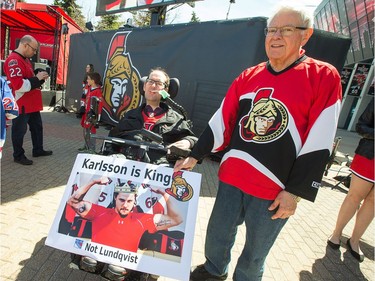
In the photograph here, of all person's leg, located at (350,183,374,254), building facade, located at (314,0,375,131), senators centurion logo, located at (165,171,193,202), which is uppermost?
building facade, located at (314,0,375,131)

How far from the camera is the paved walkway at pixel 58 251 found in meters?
2.10

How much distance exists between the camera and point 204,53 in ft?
18.2

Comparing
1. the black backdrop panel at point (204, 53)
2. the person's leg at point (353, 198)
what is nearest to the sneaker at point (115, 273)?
the person's leg at point (353, 198)

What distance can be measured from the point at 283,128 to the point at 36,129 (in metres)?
4.27

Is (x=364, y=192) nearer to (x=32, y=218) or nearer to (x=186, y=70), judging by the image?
(x=32, y=218)

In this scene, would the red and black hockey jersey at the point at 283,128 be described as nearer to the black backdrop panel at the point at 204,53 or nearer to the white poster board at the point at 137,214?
the white poster board at the point at 137,214

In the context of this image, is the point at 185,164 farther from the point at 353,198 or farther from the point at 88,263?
the point at 353,198

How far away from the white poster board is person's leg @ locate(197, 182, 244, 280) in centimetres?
21

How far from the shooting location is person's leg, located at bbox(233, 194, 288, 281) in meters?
1.59

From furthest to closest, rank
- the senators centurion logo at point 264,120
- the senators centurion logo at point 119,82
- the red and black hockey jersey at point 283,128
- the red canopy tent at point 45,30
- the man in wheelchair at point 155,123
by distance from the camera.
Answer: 1. the red canopy tent at point 45,30
2. the senators centurion logo at point 119,82
3. the man in wheelchair at point 155,123
4. the senators centurion logo at point 264,120
5. the red and black hockey jersey at point 283,128

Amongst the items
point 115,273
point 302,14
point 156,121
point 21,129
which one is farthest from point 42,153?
point 302,14

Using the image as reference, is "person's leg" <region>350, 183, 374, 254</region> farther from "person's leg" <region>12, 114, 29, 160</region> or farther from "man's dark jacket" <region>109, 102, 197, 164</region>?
"person's leg" <region>12, 114, 29, 160</region>

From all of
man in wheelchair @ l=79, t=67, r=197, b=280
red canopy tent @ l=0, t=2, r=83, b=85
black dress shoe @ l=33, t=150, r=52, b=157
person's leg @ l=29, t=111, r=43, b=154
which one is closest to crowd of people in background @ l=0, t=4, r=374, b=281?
man in wheelchair @ l=79, t=67, r=197, b=280

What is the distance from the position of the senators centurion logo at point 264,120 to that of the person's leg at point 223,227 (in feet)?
1.31
